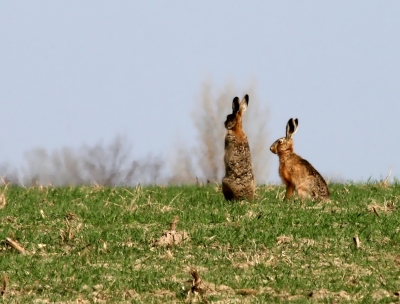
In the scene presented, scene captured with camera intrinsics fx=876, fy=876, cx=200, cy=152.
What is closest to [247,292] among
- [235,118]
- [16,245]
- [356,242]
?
[356,242]

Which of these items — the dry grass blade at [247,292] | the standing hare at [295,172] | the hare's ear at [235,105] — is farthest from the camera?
the standing hare at [295,172]

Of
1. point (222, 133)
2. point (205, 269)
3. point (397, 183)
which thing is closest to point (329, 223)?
point (205, 269)

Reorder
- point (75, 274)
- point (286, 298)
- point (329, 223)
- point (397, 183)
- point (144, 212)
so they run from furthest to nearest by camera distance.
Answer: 1. point (397, 183)
2. point (144, 212)
3. point (329, 223)
4. point (75, 274)
5. point (286, 298)

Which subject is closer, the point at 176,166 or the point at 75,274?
the point at 75,274

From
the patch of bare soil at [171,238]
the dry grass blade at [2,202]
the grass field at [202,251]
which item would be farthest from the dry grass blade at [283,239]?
the dry grass blade at [2,202]

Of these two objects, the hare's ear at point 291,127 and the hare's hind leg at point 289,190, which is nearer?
the hare's hind leg at point 289,190

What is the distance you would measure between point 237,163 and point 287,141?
55.4 inches

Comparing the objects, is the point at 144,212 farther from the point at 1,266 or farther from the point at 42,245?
the point at 1,266

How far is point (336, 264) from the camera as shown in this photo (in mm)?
8531

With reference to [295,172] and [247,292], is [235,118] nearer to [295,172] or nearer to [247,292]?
[295,172]

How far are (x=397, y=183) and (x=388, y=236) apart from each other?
5588 mm

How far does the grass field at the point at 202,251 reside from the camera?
7605 mm

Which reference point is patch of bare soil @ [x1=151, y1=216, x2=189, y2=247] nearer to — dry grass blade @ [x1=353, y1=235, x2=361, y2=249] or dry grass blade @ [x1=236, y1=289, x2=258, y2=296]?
dry grass blade @ [x1=353, y1=235, x2=361, y2=249]

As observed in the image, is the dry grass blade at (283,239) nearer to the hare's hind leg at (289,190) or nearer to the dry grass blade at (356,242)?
the dry grass blade at (356,242)
